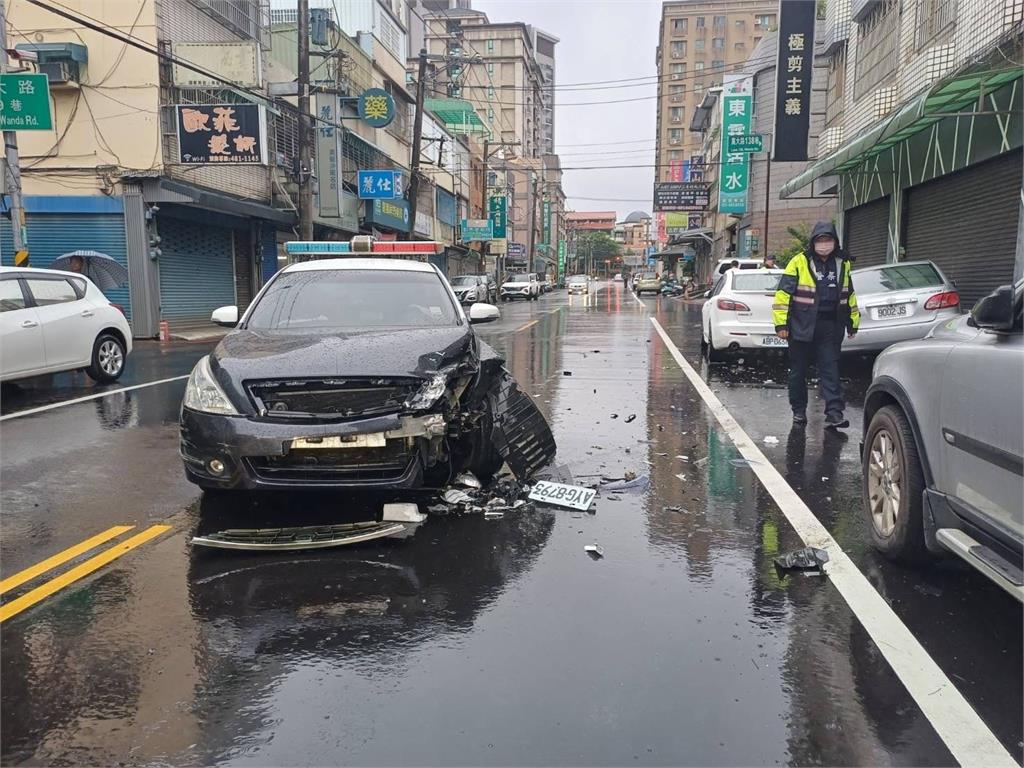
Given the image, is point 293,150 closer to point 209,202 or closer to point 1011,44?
point 209,202

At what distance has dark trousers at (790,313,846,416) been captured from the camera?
7926 mm

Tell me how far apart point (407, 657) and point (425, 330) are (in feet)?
9.42

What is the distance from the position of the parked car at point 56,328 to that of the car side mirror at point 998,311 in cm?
990

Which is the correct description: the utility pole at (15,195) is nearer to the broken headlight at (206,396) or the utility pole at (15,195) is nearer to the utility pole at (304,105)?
the utility pole at (304,105)

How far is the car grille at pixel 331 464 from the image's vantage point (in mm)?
4652

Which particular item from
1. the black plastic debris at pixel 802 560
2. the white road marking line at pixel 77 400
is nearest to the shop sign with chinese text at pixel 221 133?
the white road marking line at pixel 77 400

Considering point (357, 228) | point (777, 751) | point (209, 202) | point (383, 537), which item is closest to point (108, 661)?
point (383, 537)

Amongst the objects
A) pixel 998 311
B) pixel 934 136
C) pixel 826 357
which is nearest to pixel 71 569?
pixel 998 311

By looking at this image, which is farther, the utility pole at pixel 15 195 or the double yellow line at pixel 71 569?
the utility pole at pixel 15 195

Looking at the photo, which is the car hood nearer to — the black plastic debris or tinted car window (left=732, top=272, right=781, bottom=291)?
the black plastic debris

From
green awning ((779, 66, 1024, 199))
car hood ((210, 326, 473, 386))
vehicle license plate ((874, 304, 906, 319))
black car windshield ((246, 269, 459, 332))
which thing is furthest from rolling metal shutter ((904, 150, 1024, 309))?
car hood ((210, 326, 473, 386))

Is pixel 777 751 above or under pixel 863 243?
under

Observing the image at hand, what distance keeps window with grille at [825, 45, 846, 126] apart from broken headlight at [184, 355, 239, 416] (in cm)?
2112

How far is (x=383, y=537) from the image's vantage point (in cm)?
467
